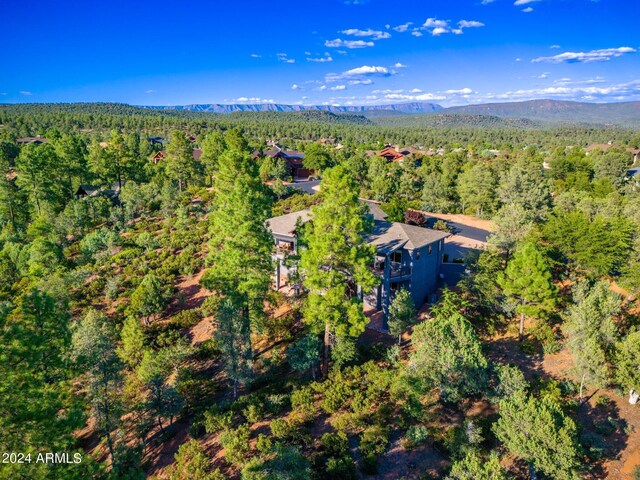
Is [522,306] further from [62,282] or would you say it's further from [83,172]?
[83,172]

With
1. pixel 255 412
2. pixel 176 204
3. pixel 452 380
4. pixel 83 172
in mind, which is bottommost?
pixel 255 412

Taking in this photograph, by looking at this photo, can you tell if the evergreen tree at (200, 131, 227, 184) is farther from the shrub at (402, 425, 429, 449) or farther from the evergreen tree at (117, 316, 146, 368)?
the shrub at (402, 425, 429, 449)

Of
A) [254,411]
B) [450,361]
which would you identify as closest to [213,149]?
[254,411]

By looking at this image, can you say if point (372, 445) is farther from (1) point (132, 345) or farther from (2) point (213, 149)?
(2) point (213, 149)

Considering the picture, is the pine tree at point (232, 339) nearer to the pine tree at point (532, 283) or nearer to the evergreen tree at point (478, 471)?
the evergreen tree at point (478, 471)

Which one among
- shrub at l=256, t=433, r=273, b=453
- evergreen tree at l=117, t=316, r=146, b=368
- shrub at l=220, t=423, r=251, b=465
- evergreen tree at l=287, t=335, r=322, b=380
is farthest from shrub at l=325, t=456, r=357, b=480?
evergreen tree at l=117, t=316, r=146, b=368

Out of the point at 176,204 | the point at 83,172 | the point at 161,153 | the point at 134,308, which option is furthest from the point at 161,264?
the point at 161,153

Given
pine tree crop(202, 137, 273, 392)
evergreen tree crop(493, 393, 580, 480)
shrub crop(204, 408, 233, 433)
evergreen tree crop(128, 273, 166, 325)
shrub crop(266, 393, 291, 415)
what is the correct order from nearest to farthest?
evergreen tree crop(493, 393, 580, 480) < shrub crop(204, 408, 233, 433) < shrub crop(266, 393, 291, 415) < pine tree crop(202, 137, 273, 392) < evergreen tree crop(128, 273, 166, 325)
